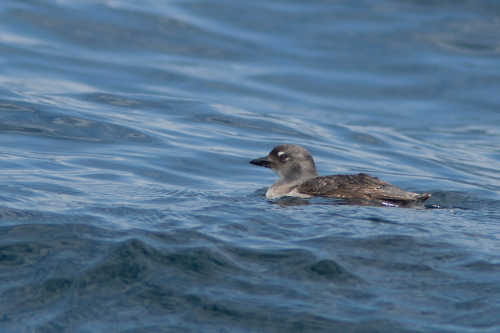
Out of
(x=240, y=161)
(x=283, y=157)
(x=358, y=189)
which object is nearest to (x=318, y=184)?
(x=358, y=189)

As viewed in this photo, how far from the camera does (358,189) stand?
896 centimetres

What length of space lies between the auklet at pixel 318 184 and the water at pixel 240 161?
38 centimetres

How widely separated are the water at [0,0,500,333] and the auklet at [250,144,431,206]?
38cm

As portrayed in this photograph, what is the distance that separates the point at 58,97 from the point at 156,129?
2.40 m

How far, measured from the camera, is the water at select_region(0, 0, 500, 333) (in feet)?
18.4

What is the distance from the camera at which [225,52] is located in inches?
791

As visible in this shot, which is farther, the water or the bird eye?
the bird eye

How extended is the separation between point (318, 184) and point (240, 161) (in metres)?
3.10

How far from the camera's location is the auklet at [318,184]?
8827 mm

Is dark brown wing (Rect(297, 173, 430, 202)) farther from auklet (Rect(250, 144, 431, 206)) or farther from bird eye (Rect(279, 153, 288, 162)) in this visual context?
bird eye (Rect(279, 153, 288, 162))

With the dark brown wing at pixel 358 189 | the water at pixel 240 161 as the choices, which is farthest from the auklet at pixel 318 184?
the water at pixel 240 161

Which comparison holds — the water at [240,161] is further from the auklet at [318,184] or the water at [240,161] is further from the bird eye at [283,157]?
the bird eye at [283,157]

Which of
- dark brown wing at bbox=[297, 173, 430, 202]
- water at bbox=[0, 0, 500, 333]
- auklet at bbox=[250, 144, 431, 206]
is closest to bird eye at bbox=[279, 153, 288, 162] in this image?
auklet at bbox=[250, 144, 431, 206]

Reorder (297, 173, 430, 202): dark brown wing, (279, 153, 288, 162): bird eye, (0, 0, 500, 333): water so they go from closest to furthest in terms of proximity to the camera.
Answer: (0, 0, 500, 333): water < (297, 173, 430, 202): dark brown wing < (279, 153, 288, 162): bird eye
